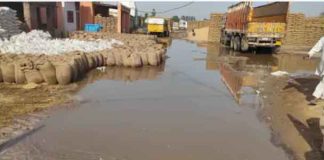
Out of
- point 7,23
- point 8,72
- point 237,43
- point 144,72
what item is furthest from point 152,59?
point 237,43

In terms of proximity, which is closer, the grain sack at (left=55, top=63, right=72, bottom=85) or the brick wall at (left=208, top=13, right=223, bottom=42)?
the grain sack at (left=55, top=63, right=72, bottom=85)

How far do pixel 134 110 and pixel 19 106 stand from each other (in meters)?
2.38

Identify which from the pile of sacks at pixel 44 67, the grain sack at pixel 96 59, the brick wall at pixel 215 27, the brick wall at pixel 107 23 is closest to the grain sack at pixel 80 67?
the pile of sacks at pixel 44 67

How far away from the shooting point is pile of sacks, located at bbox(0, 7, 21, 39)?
15297mm

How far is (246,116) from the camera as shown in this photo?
284 inches

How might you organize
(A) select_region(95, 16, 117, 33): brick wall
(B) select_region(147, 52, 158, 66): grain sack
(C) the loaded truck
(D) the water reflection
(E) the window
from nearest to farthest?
1. (D) the water reflection
2. (B) select_region(147, 52, 158, 66): grain sack
3. (C) the loaded truck
4. (E) the window
5. (A) select_region(95, 16, 117, 33): brick wall

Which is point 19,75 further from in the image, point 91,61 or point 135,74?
point 135,74

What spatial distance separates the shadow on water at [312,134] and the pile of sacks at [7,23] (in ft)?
42.1

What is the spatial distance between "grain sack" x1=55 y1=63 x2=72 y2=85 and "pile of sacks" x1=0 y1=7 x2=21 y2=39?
7033 millimetres

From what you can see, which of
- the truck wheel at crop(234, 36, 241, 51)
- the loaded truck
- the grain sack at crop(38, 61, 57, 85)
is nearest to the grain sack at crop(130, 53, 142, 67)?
the grain sack at crop(38, 61, 57, 85)

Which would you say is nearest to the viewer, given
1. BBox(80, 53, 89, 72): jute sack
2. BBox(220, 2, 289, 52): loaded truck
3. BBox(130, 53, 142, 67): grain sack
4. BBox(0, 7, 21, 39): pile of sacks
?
BBox(80, 53, 89, 72): jute sack

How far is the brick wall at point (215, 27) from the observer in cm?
3338

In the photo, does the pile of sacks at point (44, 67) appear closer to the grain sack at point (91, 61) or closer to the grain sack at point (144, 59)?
the grain sack at point (91, 61)

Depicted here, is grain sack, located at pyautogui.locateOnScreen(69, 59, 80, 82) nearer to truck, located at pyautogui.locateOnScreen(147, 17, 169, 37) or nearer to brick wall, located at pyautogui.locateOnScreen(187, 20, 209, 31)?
truck, located at pyautogui.locateOnScreen(147, 17, 169, 37)
